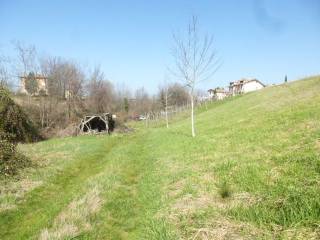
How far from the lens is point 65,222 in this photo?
321 inches

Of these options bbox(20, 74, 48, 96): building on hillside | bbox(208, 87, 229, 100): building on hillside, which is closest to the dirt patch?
bbox(20, 74, 48, 96): building on hillside

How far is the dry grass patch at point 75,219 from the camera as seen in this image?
7446 millimetres

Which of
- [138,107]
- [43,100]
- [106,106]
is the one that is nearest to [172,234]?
[43,100]

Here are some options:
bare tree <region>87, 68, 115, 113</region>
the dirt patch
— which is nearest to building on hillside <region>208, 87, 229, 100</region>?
bare tree <region>87, 68, 115, 113</region>

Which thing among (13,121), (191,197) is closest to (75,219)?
(191,197)

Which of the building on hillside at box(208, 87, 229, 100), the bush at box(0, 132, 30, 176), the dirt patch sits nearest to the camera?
the dirt patch

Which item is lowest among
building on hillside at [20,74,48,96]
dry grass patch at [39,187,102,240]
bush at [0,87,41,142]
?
dry grass patch at [39,187,102,240]

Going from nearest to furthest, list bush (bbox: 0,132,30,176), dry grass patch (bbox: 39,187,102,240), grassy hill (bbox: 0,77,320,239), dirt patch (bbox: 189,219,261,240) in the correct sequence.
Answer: dirt patch (bbox: 189,219,261,240) < grassy hill (bbox: 0,77,320,239) < dry grass patch (bbox: 39,187,102,240) < bush (bbox: 0,132,30,176)

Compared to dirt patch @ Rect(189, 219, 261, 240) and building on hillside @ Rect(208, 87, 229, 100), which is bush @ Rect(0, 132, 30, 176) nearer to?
dirt patch @ Rect(189, 219, 261, 240)

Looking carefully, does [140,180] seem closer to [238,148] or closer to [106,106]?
[238,148]

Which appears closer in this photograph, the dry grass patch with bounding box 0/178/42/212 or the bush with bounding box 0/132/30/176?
the dry grass patch with bounding box 0/178/42/212

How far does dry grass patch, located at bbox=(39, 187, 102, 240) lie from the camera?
7.45 meters

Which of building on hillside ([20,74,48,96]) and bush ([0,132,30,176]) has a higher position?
building on hillside ([20,74,48,96])

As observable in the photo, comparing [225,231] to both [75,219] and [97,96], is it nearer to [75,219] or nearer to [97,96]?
[75,219]
